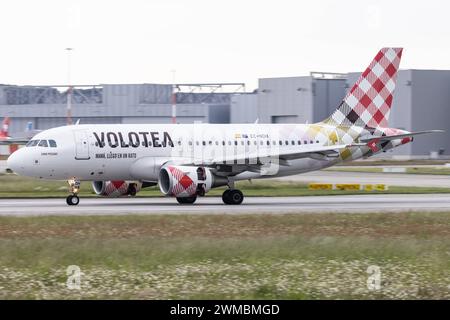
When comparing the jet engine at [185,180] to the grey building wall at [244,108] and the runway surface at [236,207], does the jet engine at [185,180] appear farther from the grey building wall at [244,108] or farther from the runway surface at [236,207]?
A: the grey building wall at [244,108]

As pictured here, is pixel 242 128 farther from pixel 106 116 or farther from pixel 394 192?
pixel 106 116

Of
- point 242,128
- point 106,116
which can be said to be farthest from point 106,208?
point 106,116

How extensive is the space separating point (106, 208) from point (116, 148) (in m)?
4.51

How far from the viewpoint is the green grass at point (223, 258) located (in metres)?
17.4

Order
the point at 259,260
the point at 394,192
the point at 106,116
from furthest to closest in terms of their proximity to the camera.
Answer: the point at 106,116
the point at 394,192
the point at 259,260

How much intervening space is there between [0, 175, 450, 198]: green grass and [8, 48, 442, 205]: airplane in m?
3.88

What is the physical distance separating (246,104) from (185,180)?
272ft

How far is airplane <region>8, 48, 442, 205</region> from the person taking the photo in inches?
1594

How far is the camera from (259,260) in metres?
20.6

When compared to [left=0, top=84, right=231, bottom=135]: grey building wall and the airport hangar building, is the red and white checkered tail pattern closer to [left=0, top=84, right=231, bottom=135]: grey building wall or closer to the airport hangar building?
the airport hangar building

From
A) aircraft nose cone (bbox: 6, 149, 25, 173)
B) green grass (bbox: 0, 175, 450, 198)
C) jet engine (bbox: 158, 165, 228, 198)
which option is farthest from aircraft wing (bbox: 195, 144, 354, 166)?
aircraft nose cone (bbox: 6, 149, 25, 173)

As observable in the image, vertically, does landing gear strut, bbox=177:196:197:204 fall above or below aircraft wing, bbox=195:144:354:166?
below
